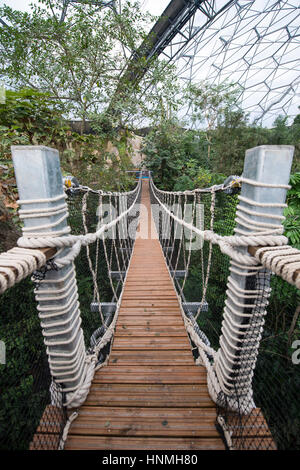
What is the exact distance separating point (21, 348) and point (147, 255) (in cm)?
151

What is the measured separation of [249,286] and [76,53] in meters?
4.25

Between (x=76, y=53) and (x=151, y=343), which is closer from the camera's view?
(x=151, y=343)

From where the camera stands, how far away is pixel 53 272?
0.60 meters

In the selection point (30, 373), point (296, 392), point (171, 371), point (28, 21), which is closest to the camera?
point (171, 371)

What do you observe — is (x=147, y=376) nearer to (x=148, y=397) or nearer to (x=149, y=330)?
(x=148, y=397)

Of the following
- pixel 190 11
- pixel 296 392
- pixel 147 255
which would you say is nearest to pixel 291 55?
pixel 190 11

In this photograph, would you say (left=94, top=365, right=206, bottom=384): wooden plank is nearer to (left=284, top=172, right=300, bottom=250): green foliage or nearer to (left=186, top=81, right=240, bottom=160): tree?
(left=284, top=172, right=300, bottom=250): green foliage

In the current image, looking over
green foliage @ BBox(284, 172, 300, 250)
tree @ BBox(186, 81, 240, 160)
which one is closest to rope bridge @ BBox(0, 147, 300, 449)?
green foliage @ BBox(284, 172, 300, 250)

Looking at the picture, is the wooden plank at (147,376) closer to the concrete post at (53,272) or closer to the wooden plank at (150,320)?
the concrete post at (53,272)

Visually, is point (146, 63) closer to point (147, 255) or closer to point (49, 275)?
point (147, 255)

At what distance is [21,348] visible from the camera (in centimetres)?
179

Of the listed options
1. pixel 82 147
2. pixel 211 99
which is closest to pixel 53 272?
pixel 82 147

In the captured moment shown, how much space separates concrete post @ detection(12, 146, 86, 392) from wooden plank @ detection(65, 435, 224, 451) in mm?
148

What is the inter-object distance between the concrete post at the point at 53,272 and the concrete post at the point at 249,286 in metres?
0.51
